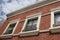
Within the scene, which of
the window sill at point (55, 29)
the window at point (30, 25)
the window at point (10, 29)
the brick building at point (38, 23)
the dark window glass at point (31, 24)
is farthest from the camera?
the window at point (10, 29)

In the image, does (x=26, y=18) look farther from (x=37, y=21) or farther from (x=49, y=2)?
(x=49, y=2)

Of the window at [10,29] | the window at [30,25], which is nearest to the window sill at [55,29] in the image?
A: the window at [30,25]

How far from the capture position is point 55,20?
8.47 m

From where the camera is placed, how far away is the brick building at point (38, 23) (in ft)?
26.5

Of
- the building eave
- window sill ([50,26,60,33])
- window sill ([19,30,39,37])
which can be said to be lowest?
window sill ([19,30,39,37])

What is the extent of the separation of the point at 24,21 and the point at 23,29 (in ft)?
3.65

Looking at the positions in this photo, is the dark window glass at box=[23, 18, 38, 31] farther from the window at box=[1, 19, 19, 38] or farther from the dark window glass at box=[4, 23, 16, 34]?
the dark window glass at box=[4, 23, 16, 34]

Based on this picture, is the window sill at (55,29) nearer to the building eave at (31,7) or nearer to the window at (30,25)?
the window at (30,25)

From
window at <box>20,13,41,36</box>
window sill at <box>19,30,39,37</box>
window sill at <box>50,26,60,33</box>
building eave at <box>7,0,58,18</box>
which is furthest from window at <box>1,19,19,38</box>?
window sill at <box>50,26,60,33</box>

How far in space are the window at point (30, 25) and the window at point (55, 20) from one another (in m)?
1.29

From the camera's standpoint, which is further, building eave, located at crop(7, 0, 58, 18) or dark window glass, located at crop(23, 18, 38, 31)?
building eave, located at crop(7, 0, 58, 18)

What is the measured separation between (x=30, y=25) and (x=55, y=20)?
2405mm

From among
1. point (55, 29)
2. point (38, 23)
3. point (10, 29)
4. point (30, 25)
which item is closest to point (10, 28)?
point (10, 29)

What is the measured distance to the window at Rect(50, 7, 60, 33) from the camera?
300 inches
